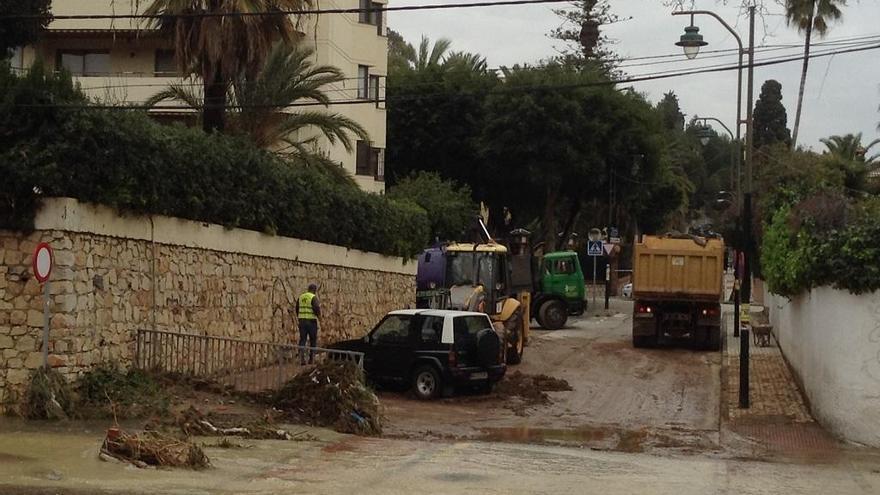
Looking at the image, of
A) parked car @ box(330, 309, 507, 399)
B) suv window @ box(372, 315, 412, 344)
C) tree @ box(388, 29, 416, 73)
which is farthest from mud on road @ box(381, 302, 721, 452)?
tree @ box(388, 29, 416, 73)

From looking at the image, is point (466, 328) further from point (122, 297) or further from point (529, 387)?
point (122, 297)

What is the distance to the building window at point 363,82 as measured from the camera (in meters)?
46.5

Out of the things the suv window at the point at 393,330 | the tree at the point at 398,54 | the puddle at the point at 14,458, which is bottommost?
the puddle at the point at 14,458

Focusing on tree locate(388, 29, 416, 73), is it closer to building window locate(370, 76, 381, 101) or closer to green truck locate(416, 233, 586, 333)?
building window locate(370, 76, 381, 101)

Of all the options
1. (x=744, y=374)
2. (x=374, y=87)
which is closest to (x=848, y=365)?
(x=744, y=374)

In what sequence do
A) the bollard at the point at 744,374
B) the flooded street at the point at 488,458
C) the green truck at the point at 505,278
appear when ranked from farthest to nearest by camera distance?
the green truck at the point at 505,278 → the bollard at the point at 744,374 → the flooded street at the point at 488,458

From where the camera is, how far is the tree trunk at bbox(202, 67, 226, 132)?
25703mm

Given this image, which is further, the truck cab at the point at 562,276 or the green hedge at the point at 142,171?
the truck cab at the point at 562,276

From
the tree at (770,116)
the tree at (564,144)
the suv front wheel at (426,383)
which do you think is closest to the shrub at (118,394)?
the suv front wheel at (426,383)

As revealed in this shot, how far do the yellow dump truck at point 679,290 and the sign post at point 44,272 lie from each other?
19.5 metres

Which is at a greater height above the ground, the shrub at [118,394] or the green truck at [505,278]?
the green truck at [505,278]

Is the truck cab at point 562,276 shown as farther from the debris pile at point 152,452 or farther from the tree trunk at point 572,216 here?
the debris pile at point 152,452

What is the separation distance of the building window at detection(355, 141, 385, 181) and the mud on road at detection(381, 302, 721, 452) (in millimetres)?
16659

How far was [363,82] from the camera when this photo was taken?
46719 mm
